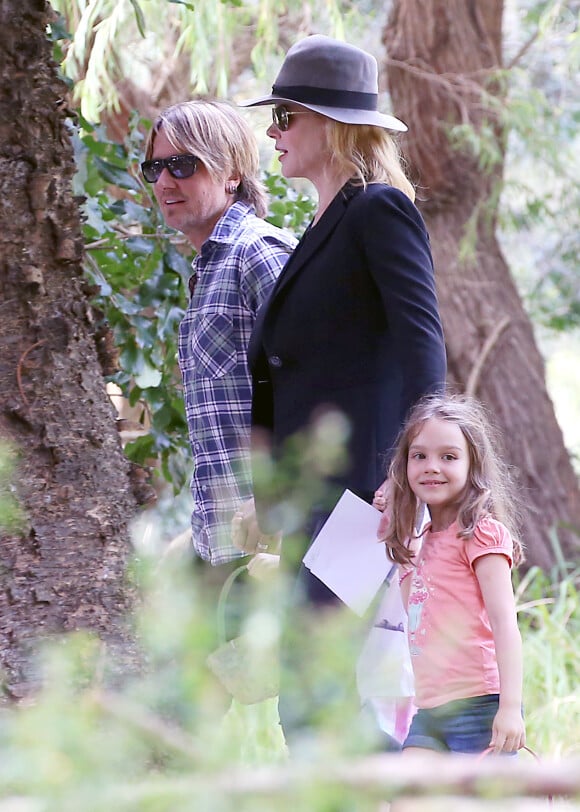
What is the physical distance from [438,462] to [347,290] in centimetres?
34

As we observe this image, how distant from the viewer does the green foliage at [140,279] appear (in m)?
2.82

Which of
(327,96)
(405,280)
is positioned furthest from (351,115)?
(405,280)

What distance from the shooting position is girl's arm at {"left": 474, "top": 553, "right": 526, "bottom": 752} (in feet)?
5.36

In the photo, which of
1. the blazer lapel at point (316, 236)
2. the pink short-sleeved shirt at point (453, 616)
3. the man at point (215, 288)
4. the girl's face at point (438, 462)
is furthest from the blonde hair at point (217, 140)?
the pink short-sleeved shirt at point (453, 616)

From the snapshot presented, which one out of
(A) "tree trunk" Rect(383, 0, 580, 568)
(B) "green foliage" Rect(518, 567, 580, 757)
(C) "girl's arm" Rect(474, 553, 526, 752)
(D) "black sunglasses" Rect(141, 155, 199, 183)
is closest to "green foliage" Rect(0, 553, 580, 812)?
(C) "girl's arm" Rect(474, 553, 526, 752)

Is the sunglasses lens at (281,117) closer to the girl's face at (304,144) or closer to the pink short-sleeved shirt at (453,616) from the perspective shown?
the girl's face at (304,144)

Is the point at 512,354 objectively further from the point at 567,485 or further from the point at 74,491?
the point at 74,491

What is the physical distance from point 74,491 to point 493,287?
4.09 meters

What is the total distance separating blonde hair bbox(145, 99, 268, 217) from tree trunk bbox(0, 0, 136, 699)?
26 centimetres

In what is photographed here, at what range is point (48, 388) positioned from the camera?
6.39ft

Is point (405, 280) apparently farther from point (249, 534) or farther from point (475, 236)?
point (475, 236)

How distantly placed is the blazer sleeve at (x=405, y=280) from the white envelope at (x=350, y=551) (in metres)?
0.19

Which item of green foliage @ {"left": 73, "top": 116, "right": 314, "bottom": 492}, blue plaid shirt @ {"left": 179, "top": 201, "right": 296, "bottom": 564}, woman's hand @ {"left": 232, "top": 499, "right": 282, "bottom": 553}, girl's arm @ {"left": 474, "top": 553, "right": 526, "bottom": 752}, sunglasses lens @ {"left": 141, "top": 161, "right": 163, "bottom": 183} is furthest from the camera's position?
green foliage @ {"left": 73, "top": 116, "right": 314, "bottom": 492}

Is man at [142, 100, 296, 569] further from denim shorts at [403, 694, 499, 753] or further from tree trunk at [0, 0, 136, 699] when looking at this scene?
denim shorts at [403, 694, 499, 753]
